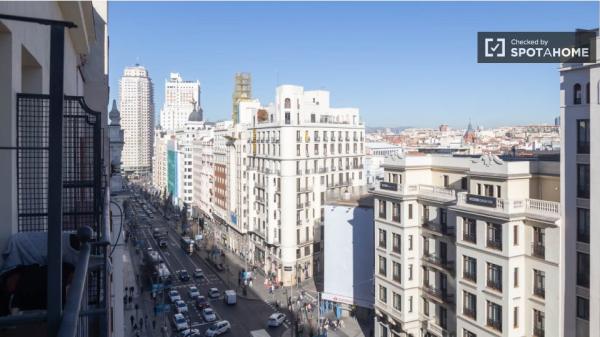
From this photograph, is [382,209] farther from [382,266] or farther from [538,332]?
[538,332]

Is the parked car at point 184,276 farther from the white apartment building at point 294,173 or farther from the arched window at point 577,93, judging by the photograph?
the arched window at point 577,93

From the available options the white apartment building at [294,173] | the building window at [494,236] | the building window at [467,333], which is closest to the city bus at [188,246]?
the white apartment building at [294,173]

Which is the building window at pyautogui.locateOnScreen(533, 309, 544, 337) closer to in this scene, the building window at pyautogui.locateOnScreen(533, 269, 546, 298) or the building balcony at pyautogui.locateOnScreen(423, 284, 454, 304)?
the building window at pyautogui.locateOnScreen(533, 269, 546, 298)

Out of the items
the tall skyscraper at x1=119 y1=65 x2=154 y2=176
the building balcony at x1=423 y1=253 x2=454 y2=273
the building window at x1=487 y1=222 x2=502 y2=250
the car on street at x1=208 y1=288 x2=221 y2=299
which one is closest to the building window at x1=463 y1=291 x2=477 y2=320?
the building balcony at x1=423 y1=253 x2=454 y2=273

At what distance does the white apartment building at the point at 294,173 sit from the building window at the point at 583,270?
3353 centimetres

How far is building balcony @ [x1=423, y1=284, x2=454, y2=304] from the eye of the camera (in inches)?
1067

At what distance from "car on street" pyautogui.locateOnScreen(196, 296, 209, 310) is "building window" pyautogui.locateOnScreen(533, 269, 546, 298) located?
3012 cm

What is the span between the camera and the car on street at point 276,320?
131 feet

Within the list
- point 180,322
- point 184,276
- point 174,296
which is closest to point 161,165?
point 184,276

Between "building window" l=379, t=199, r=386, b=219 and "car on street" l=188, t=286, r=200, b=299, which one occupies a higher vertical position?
"building window" l=379, t=199, r=386, b=219

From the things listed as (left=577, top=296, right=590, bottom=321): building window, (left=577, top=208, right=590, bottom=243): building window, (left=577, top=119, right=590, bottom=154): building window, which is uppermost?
(left=577, top=119, right=590, bottom=154): building window

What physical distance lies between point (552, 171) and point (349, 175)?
127ft

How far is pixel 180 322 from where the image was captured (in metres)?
40.1

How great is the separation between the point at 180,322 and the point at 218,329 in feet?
12.5
